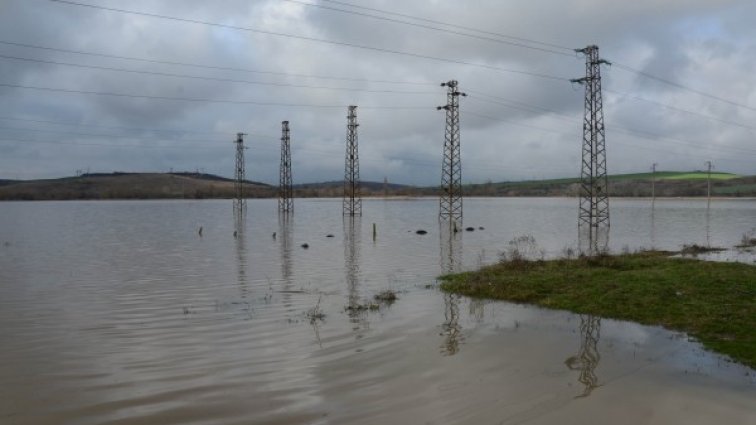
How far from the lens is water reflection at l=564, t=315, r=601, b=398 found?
10.3 m

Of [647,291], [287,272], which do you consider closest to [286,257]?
[287,272]

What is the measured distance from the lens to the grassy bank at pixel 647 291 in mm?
13461

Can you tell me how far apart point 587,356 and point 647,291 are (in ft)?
23.2

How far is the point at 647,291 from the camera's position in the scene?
17766 mm

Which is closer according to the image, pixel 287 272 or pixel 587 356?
pixel 587 356

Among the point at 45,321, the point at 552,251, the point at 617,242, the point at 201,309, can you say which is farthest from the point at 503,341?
the point at 617,242

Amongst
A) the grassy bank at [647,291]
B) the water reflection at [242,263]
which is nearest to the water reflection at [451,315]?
the grassy bank at [647,291]

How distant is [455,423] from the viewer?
8.52 meters

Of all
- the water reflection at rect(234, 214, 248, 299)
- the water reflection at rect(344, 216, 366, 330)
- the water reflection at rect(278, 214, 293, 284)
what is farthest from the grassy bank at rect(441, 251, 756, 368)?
the water reflection at rect(234, 214, 248, 299)

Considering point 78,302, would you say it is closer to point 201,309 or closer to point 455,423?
point 201,309

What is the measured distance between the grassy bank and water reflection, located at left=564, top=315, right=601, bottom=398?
3.78ft

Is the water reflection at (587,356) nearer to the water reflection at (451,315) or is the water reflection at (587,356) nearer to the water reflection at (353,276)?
the water reflection at (451,315)

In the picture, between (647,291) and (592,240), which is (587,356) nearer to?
(647,291)

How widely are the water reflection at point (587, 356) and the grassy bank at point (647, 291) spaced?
1151 mm
